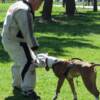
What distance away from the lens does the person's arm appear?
759 cm

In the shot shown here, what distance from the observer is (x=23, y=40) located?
788 cm

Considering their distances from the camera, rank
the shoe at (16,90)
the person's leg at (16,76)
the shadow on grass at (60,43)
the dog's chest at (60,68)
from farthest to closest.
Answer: the shadow on grass at (60,43) < the shoe at (16,90) < the person's leg at (16,76) < the dog's chest at (60,68)

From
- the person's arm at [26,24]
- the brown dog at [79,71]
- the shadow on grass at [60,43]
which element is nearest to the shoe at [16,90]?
the person's arm at [26,24]


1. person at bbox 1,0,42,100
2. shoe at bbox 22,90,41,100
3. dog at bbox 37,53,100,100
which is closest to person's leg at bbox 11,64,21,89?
person at bbox 1,0,42,100

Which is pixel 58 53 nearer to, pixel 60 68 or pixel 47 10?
pixel 60 68

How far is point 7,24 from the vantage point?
308 inches

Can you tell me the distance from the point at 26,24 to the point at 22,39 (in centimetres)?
39

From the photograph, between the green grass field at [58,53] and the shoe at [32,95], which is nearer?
the shoe at [32,95]

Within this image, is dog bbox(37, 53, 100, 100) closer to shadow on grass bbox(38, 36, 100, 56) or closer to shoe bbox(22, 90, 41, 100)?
shoe bbox(22, 90, 41, 100)

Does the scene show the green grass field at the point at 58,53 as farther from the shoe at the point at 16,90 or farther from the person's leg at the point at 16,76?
the person's leg at the point at 16,76

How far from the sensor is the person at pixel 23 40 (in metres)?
7.62

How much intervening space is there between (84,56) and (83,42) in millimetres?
3285

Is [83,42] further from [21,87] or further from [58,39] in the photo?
[21,87]

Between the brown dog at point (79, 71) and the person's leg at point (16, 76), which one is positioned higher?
the brown dog at point (79, 71)
